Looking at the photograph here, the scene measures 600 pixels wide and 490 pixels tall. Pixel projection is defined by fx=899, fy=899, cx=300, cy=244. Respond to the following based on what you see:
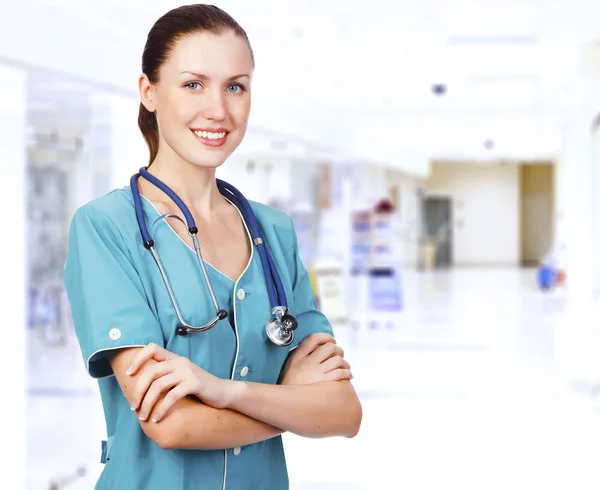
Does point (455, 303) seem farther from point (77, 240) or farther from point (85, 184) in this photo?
point (77, 240)

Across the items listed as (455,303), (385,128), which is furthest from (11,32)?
(385,128)

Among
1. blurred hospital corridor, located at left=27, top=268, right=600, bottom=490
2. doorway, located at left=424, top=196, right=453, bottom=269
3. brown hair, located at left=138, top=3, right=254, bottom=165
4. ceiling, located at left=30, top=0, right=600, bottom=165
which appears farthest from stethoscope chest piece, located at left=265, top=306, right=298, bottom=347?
doorway, located at left=424, top=196, right=453, bottom=269

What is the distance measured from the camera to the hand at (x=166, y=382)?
1398 mm

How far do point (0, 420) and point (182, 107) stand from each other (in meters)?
4.24

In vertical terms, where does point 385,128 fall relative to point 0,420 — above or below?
above

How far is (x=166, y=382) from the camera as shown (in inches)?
55.0

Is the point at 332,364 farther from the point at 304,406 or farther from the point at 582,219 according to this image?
the point at 582,219

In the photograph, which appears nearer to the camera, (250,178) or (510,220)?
(250,178)

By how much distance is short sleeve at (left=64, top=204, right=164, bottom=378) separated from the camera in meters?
1.44

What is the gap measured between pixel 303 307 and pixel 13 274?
13.1 ft

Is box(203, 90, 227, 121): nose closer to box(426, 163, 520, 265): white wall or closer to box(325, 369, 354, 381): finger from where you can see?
box(325, 369, 354, 381): finger

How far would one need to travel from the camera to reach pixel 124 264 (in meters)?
1.48

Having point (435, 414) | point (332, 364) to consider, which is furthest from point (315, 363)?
point (435, 414)

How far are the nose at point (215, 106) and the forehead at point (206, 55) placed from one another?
3 cm
